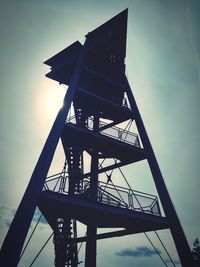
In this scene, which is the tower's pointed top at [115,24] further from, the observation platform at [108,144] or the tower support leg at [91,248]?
the tower support leg at [91,248]

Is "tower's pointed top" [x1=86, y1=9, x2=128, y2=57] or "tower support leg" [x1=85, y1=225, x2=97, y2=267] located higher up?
"tower's pointed top" [x1=86, y1=9, x2=128, y2=57]

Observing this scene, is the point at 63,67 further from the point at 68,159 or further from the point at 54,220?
the point at 54,220

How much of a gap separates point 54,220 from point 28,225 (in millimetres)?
4885

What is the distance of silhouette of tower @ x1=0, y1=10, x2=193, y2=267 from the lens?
6898 mm

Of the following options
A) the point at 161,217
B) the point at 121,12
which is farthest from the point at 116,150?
the point at 121,12

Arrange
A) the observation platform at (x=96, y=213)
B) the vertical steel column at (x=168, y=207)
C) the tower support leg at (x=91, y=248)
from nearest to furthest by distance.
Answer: the observation platform at (x=96, y=213)
the vertical steel column at (x=168, y=207)
the tower support leg at (x=91, y=248)

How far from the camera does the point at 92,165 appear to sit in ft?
37.5

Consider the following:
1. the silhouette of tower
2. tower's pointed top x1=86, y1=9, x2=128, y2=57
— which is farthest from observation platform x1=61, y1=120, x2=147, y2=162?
tower's pointed top x1=86, y1=9, x2=128, y2=57

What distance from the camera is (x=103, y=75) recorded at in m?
13.9

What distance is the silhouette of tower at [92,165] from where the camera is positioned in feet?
22.6

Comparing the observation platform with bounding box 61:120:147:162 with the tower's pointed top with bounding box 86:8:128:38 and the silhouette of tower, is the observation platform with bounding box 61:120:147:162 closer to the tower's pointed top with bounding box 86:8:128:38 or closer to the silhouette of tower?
the silhouette of tower

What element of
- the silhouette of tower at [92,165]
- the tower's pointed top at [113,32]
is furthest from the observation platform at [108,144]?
the tower's pointed top at [113,32]

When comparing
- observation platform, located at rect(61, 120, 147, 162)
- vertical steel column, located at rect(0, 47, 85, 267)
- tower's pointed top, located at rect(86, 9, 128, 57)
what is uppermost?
tower's pointed top, located at rect(86, 9, 128, 57)

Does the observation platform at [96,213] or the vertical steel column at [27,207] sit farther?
the observation platform at [96,213]
